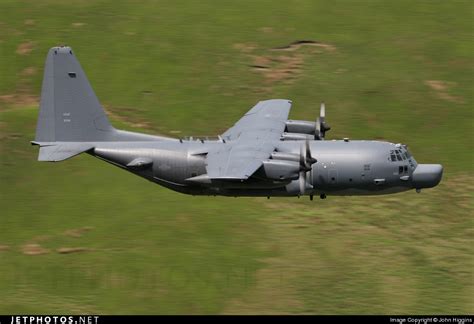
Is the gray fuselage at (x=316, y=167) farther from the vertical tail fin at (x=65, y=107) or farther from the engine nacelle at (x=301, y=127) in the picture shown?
the engine nacelle at (x=301, y=127)

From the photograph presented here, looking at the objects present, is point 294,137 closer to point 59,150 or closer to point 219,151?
point 219,151

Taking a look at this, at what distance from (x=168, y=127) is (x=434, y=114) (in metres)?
21.7

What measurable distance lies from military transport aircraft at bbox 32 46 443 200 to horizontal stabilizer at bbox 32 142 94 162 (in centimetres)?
6

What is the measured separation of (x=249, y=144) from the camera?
51625 millimetres

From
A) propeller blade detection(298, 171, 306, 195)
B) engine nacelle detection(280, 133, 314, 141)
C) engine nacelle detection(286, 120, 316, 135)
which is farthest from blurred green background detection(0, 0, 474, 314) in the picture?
engine nacelle detection(286, 120, 316, 135)

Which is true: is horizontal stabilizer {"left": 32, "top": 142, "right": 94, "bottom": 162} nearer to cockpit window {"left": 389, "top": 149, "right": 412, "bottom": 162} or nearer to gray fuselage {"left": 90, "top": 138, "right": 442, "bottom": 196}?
gray fuselage {"left": 90, "top": 138, "right": 442, "bottom": 196}

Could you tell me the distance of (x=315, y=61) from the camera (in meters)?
82.1

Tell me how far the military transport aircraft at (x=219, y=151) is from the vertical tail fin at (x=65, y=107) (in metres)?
0.06

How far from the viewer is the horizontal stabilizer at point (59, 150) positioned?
175ft

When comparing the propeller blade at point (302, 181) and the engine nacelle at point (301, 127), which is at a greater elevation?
the engine nacelle at point (301, 127)

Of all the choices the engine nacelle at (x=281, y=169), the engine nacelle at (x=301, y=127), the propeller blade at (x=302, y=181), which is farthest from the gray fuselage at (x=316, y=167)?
the engine nacelle at (x=301, y=127)

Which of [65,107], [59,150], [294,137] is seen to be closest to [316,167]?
[294,137]

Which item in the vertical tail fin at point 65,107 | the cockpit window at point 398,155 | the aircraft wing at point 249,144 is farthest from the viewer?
the vertical tail fin at point 65,107

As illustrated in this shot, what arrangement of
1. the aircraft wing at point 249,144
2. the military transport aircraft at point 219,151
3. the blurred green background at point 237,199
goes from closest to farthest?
1. the aircraft wing at point 249,144
2. the military transport aircraft at point 219,151
3. the blurred green background at point 237,199
